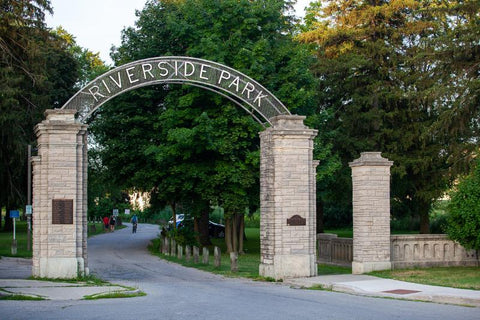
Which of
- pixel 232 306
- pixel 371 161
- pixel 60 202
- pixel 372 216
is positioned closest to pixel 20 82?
pixel 60 202

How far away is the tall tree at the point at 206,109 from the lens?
2800 cm

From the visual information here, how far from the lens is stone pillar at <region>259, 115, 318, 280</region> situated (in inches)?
711

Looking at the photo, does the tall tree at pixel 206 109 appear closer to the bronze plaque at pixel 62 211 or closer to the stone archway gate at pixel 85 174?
the stone archway gate at pixel 85 174

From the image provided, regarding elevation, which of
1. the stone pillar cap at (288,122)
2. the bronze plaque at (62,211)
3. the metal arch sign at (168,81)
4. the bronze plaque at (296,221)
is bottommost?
the bronze plaque at (296,221)

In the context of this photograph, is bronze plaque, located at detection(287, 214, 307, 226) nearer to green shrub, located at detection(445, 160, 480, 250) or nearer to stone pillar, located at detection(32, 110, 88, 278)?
green shrub, located at detection(445, 160, 480, 250)

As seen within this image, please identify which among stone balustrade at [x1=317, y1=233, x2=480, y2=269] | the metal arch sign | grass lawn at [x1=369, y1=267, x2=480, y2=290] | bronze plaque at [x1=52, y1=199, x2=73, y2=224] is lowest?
grass lawn at [x1=369, y1=267, x2=480, y2=290]

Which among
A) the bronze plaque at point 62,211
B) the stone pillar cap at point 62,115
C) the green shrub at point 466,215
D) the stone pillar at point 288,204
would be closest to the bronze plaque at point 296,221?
the stone pillar at point 288,204

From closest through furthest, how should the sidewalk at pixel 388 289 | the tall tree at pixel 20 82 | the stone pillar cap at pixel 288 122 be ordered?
the sidewalk at pixel 388 289 → the stone pillar cap at pixel 288 122 → the tall tree at pixel 20 82

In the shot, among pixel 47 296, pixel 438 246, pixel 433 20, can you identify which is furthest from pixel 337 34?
pixel 47 296

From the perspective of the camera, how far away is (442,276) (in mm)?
17781

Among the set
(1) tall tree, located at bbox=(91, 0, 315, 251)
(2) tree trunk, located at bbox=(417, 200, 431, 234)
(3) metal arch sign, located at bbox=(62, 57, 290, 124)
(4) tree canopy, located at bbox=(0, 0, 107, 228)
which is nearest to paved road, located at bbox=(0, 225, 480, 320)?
(3) metal arch sign, located at bbox=(62, 57, 290, 124)

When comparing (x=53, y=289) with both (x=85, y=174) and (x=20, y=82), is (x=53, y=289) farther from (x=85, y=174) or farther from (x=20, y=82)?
(x=20, y=82)

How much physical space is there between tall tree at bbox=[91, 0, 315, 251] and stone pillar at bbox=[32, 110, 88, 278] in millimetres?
9348

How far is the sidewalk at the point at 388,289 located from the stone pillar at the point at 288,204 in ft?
1.99
